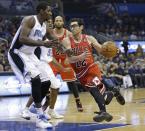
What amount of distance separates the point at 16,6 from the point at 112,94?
52.5 ft

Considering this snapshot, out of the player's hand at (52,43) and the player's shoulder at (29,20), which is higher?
the player's shoulder at (29,20)

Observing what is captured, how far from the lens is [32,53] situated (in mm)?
7266

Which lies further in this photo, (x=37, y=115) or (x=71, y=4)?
(x=71, y=4)

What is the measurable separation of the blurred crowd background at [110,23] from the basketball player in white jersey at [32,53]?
30.2ft

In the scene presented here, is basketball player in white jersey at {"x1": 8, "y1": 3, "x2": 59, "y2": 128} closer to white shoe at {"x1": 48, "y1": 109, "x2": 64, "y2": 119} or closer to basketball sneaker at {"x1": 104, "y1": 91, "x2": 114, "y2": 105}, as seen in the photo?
white shoe at {"x1": 48, "y1": 109, "x2": 64, "y2": 119}

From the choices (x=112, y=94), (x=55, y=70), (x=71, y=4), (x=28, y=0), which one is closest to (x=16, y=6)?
(x=28, y=0)

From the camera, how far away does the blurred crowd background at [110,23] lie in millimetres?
19734

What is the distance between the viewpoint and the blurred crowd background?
19.7 metres

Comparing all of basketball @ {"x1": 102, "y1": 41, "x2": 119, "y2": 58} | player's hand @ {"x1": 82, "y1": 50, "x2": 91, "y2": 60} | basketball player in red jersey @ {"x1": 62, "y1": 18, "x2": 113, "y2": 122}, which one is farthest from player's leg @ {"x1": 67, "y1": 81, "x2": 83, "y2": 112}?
basketball @ {"x1": 102, "y1": 41, "x2": 119, "y2": 58}

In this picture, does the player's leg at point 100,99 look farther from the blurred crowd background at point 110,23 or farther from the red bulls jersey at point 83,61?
the blurred crowd background at point 110,23

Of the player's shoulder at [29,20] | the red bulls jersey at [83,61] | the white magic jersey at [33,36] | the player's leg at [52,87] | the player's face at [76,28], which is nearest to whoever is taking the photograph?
the player's shoulder at [29,20]

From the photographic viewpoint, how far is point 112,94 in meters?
8.09

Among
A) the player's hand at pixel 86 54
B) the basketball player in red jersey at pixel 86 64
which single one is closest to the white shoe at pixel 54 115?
the basketball player in red jersey at pixel 86 64

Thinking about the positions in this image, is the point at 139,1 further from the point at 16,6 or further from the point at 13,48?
the point at 13,48
